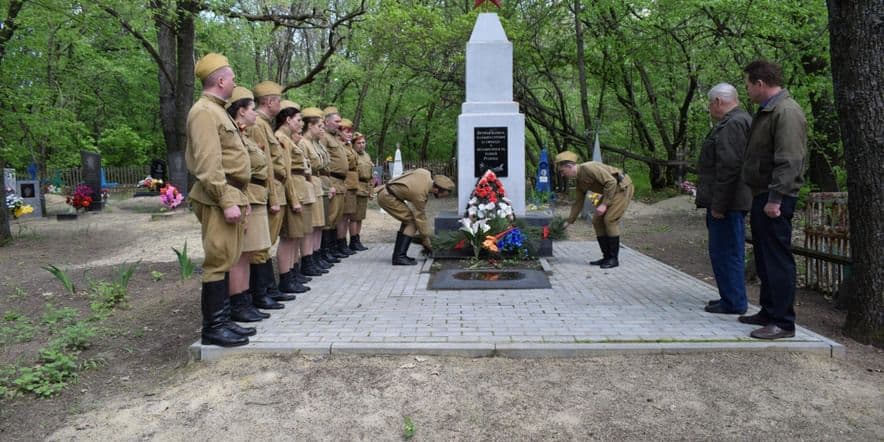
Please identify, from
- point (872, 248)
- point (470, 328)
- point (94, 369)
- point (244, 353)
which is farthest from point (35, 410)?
point (872, 248)

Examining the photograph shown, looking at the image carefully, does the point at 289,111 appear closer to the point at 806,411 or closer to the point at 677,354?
the point at 677,354

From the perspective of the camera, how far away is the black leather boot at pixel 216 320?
4117 millimetres

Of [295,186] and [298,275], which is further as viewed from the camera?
[298,275]

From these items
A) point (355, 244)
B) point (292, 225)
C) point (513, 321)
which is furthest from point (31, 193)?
point (513, 321)

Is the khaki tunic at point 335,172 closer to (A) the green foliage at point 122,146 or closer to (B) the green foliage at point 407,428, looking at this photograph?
(B) the green foliage at point 407,428

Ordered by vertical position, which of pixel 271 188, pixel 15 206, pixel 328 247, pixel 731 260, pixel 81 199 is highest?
pixel 271 188

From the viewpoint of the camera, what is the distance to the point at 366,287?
6.38 meters

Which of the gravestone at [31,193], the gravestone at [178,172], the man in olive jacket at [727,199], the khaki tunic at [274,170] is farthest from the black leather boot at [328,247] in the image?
the gravestone at [31,193]

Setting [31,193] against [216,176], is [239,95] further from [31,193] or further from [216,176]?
[31,193]

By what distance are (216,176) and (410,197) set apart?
3.92 metres

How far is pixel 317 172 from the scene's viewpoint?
23.7ft

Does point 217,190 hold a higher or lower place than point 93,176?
lower

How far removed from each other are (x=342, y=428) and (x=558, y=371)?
1405mm

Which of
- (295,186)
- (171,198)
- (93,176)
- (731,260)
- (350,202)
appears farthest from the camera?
(93,176)
